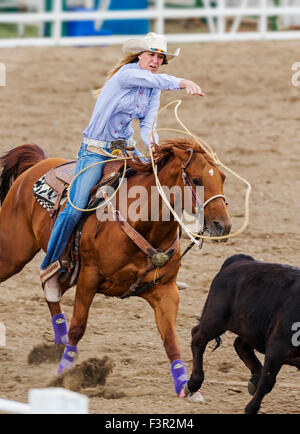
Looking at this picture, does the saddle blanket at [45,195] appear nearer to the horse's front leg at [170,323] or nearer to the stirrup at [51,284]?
the stirrup at [51,284]

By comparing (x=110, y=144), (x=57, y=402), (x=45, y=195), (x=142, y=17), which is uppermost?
(x=142, y=17)

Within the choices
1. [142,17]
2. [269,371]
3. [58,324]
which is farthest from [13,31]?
[269,371]

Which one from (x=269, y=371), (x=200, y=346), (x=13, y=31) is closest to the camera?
(x=269, y=371)

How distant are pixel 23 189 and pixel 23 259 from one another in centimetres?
52

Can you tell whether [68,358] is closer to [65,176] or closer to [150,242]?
[150,242]

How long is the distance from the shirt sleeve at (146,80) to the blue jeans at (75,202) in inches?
23.2

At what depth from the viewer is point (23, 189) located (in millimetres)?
6680

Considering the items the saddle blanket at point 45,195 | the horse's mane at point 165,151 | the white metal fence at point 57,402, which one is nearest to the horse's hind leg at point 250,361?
the horse's mane at point 165,151

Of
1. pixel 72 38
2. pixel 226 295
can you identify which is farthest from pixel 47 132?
pixel 226 295

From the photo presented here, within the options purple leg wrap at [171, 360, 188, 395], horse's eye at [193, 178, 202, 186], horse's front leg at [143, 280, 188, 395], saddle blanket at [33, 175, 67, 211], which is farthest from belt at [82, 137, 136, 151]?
purple leg wrap at [171, 360, 188, 395]

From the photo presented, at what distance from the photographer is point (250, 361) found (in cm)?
567

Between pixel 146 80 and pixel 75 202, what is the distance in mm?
977

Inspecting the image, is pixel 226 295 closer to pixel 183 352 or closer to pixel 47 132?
pixel 183 352

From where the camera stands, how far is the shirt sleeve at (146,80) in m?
5.50
